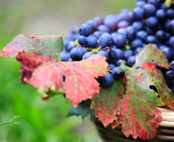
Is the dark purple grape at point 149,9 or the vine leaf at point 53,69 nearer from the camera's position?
the vine leaf at point 53,69

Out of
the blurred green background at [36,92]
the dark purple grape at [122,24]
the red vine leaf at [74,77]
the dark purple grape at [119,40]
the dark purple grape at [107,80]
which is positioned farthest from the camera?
the blurred green background at [36,92]

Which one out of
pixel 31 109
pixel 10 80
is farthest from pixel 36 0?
pixel 31 109

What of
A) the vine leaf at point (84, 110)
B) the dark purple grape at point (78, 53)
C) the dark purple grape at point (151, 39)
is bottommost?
the vine leaf at point (84, 110)

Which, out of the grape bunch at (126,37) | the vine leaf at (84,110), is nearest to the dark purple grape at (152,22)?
the grape bunch at (126,37)

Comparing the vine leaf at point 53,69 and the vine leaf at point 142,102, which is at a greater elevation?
the vine leaf at point 53,69

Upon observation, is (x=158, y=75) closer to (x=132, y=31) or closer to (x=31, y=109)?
(x=132, y=31)

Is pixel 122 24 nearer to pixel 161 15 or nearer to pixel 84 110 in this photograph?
pixel 161 15

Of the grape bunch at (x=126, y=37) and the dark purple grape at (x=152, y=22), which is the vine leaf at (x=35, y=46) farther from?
the dark purple grape at (x=152, y=22)
